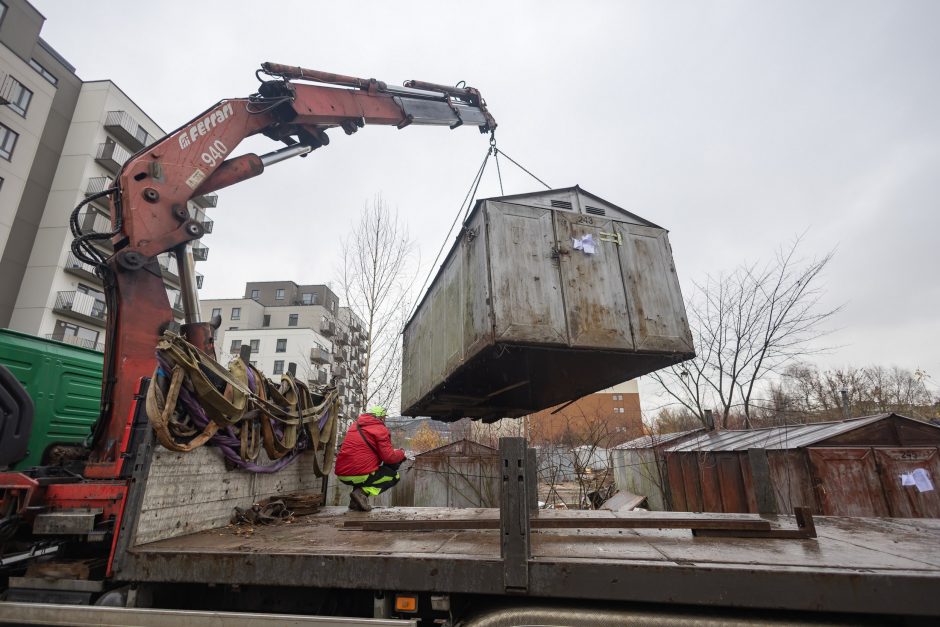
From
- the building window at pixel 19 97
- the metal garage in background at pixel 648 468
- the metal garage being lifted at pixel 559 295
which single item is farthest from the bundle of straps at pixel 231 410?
the building window at pixel 19 97

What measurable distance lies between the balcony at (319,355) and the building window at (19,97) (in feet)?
87.2

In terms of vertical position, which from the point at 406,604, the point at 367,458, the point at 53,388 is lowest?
the point at 406,604

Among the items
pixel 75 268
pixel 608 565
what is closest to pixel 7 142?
pixel 75 268

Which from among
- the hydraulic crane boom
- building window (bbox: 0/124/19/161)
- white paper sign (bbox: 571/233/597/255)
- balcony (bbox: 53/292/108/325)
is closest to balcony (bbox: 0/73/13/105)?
building window (bbox: 0/124/19/161)

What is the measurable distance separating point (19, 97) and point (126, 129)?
481 cm

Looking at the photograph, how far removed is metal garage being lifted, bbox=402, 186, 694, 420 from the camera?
477 centimetres

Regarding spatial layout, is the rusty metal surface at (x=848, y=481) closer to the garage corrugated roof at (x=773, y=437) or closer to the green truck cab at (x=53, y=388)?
the garage corrugated roof at (x=773, y=437)

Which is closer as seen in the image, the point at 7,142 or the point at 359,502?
the point at 359,502

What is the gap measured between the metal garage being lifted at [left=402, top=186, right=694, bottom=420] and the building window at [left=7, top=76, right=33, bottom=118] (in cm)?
2717

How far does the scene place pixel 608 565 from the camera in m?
2.30

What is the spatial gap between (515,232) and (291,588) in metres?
3.81

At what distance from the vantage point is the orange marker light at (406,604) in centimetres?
250

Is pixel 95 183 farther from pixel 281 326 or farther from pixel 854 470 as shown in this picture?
pixel 854 470

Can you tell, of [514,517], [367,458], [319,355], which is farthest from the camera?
[319,355]
